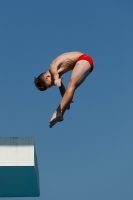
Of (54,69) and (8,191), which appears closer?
(54,69)

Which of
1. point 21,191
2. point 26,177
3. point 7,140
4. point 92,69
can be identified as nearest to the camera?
point 92,69

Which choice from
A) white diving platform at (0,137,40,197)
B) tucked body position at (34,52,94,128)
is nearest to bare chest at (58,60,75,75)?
tucked body position at (34,52,94,128)

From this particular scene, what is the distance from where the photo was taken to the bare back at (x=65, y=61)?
930 centimetres

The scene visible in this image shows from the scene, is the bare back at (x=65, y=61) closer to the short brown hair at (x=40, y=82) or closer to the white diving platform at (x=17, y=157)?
the short brown hair at (x=40, y=82)

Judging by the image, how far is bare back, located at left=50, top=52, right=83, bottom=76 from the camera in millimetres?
9297

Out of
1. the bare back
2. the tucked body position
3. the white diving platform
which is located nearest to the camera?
the tucked body position

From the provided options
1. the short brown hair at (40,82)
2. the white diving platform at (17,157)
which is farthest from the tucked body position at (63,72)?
the white diving platform at (17,157)

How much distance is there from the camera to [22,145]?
11305 mm

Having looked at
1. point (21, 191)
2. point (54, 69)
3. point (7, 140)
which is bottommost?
point (21, 191)

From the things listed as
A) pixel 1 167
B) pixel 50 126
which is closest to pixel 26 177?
pixel 1 167

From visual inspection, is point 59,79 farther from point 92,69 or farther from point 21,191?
point 21,191

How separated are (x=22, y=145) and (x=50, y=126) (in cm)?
226

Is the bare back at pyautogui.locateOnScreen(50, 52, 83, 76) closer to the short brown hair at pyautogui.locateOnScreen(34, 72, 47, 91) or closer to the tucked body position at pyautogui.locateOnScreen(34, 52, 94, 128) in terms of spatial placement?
the tucked body position at pyautogui.locateOnScreen(34, 52, 94, 128)

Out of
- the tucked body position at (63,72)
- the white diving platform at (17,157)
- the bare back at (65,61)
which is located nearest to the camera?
the tucked body position at (63,72)
